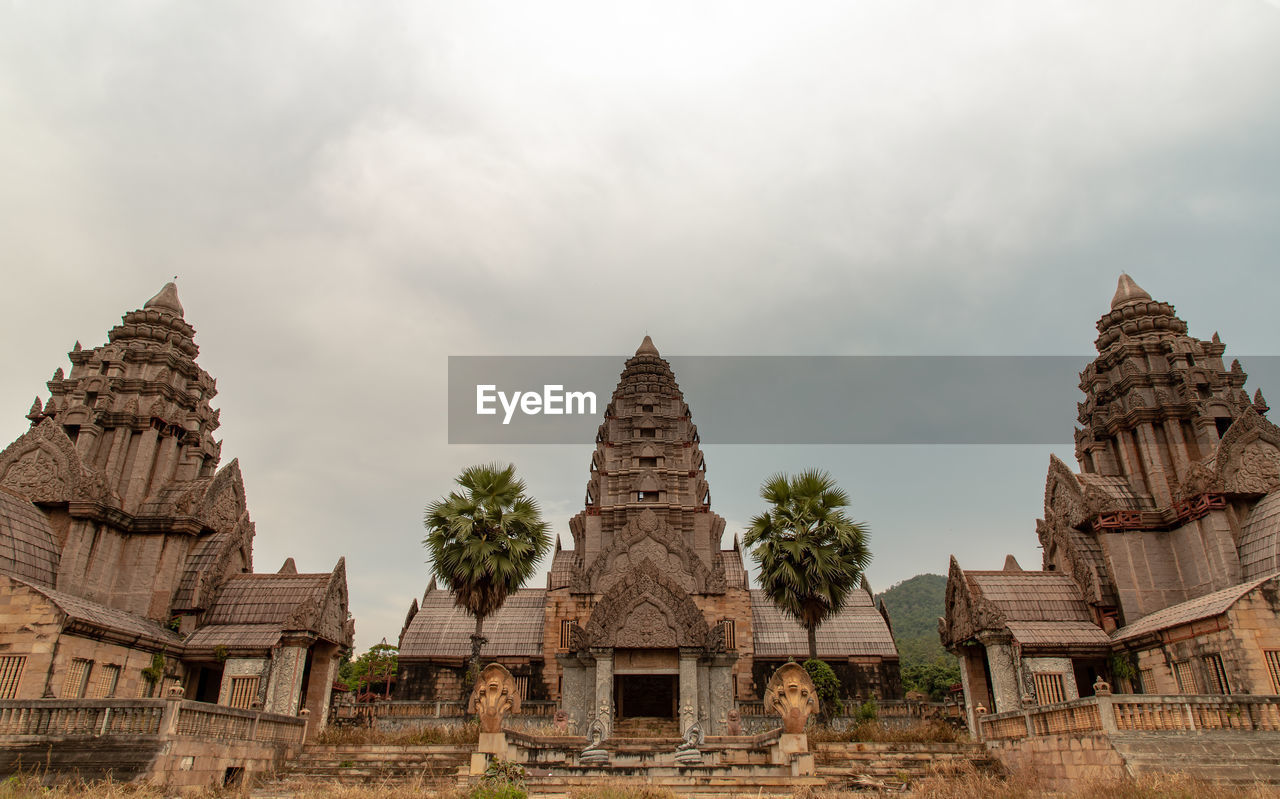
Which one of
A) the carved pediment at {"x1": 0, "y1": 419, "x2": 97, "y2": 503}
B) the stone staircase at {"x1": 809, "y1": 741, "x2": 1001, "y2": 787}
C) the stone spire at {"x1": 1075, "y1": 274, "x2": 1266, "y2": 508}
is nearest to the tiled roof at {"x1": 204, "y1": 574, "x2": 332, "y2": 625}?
the carved pediment at {"x1": 0, "y1": 419, "x2": 97, "y2": 503}

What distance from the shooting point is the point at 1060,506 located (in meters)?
28.9

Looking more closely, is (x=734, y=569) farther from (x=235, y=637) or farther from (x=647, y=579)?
(x=235, y=637)

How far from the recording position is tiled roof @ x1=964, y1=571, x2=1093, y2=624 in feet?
83.6

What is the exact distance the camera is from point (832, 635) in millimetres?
36906

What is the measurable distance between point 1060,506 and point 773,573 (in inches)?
440

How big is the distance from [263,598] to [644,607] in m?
12.5

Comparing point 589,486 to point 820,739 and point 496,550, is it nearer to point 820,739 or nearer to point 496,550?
point 496,550

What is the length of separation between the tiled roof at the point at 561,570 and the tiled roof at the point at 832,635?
8997mm

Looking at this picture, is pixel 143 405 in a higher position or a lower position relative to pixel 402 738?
higher

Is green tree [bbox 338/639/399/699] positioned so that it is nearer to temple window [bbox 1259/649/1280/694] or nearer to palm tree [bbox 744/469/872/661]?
palm tree [bbox 744/469/872/661]

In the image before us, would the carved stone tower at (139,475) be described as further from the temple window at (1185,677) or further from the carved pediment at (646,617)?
the temple window at (1185,677)

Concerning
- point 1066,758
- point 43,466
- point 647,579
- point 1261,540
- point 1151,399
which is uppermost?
point 1151,399

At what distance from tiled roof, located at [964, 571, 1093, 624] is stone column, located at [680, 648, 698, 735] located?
30.5ft

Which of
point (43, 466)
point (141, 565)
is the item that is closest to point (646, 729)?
point (141, 565)
